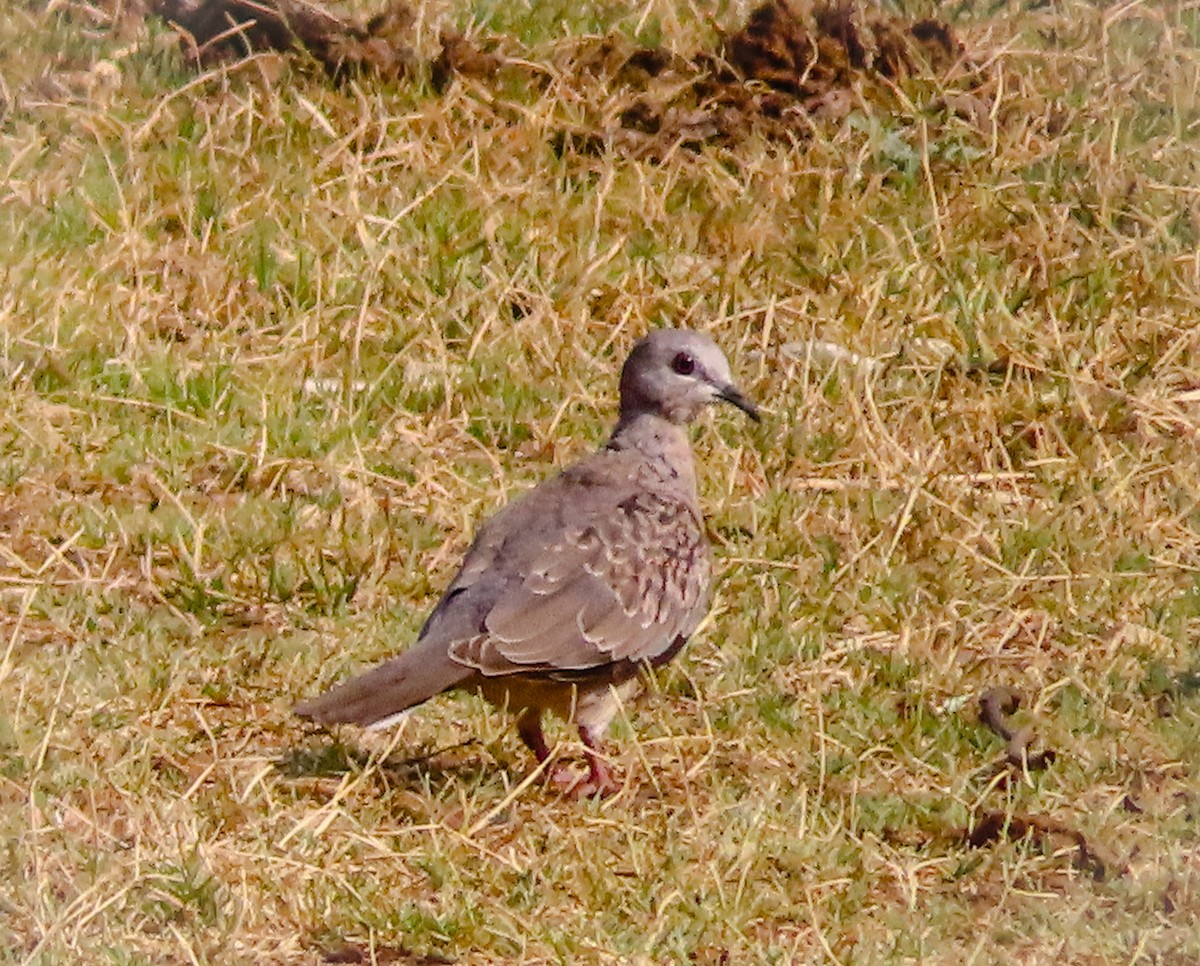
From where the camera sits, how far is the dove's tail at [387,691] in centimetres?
543

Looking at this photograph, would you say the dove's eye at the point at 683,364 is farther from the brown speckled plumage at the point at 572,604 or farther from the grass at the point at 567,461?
the grass at the point at 567,461

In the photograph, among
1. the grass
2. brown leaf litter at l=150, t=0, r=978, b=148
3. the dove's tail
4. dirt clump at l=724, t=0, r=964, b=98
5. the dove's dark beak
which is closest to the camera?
the grass

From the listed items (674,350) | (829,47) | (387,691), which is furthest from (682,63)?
(387,691)

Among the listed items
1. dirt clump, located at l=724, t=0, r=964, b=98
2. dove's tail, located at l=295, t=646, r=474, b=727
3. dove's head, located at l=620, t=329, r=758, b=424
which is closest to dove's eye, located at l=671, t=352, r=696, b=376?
dove's head, located at l=620, t=329, r=758, b=424

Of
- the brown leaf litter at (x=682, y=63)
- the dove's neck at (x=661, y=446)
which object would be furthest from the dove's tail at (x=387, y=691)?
the brown leaf litter at (x=682, y=63)

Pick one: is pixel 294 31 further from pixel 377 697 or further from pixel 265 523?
pixel 377 697

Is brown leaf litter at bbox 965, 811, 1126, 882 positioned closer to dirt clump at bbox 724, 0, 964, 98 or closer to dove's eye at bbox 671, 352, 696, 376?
dove's eye at bbox 671, 352, 696, 376

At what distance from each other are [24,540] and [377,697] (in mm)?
1876

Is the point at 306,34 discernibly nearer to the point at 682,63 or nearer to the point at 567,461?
the point at 682,63

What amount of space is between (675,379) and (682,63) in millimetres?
3306

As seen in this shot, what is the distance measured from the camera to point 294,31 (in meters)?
9.79

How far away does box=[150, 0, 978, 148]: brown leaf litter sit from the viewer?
941 cm

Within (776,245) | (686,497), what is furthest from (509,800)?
(776,245)

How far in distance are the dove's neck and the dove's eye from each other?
0.45 ft
